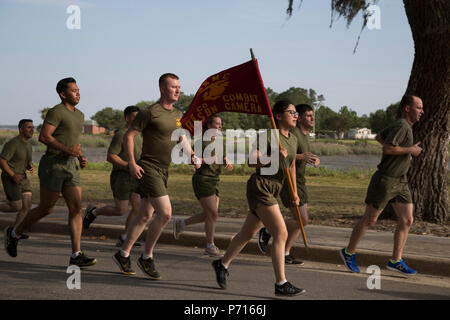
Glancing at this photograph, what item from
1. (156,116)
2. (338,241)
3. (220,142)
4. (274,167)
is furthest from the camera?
(338,241)

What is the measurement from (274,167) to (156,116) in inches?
50.8

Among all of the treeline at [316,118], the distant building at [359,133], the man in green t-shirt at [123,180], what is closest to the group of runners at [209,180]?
the man in green t-shirt at [123,180]

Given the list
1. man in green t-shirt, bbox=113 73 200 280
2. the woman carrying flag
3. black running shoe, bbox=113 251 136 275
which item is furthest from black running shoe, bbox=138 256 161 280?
the woman carrying flag

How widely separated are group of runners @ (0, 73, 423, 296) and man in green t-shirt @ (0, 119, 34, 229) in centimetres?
149

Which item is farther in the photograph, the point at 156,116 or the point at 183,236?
the point at 183,236

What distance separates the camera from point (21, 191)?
814 centimetres

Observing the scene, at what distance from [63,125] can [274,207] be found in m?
2.44

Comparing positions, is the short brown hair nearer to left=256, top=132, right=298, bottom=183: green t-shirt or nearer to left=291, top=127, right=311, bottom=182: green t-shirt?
left=256, top=132, right=298, bottom=183: green t-shirt

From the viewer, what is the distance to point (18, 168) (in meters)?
8.04

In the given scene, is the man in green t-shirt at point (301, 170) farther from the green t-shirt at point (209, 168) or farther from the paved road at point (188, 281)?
the green t-shirt at point (209, 168)

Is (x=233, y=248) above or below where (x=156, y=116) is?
below
